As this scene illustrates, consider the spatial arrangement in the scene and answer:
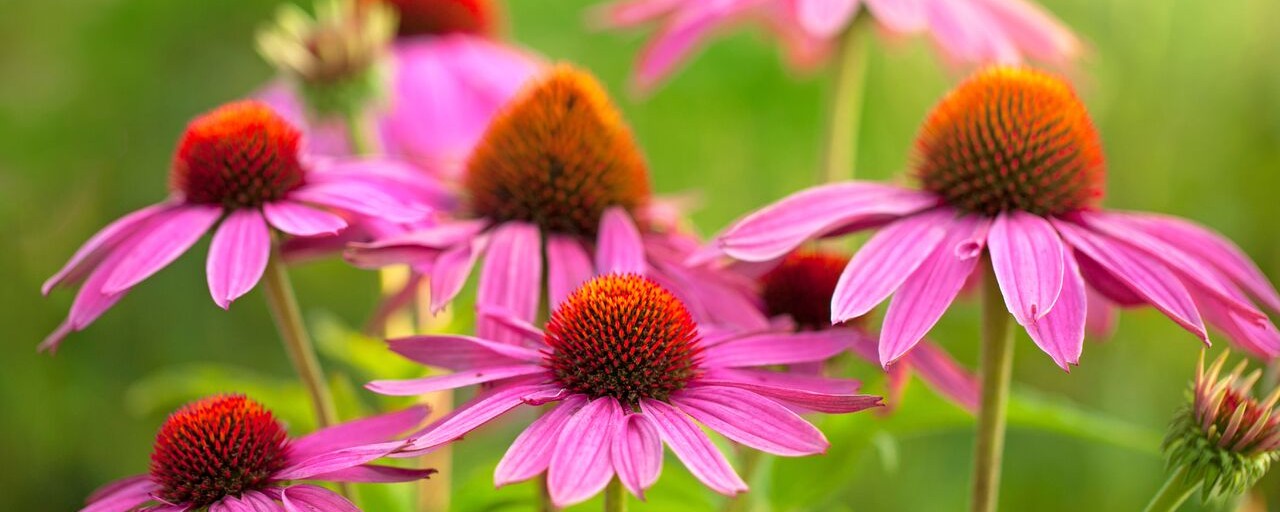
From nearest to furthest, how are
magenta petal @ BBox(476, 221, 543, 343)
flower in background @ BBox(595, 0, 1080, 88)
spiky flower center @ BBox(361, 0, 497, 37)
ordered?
magenta petal @ BBox(476, 221, 543, 343)
flower in background @ BBox(595, 0, 1080, 88)
spiky flower center @ BBox(361, 0, 497, 37)

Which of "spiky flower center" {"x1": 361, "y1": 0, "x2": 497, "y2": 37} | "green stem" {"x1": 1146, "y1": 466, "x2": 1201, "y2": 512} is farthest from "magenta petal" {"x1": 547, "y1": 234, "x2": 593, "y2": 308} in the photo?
"spiky flower center" {"x1": 361, "y1": 0, "x2": 497, "y2": 37}

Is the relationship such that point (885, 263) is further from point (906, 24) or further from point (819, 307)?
point (906, 24)

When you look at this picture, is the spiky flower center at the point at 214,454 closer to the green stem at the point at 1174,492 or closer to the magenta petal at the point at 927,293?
the magenta petal at the point at 927,293

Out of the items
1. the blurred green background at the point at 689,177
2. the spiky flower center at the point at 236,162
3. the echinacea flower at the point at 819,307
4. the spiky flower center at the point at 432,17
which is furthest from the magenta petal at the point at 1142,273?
the spiky flower center at the point at 432,17

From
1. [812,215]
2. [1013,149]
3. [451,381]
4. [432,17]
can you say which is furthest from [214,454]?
[432,17]

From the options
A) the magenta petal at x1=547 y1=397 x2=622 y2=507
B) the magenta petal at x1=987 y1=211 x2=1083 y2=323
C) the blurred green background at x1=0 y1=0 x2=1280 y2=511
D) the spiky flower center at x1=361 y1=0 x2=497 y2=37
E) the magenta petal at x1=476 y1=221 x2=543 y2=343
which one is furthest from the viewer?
the blurred green background at x1=0 y1=0 x2=1280 y2=511

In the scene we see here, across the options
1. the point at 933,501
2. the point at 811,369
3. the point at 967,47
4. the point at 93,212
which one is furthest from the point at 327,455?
the point at 93,212

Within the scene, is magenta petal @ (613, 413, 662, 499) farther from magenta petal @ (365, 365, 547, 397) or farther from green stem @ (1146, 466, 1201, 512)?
green stem @ (1146, 466, 1201, 512)
